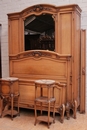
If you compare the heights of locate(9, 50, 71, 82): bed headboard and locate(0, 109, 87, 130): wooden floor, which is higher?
locate(9, 50, 71, 82): bed headboard

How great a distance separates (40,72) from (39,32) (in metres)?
0.75

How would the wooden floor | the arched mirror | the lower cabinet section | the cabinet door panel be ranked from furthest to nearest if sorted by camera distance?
the cabinet door panel
the arched mirror
the lower cabinet section
the wooden floor

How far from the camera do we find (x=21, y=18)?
3.33 metres

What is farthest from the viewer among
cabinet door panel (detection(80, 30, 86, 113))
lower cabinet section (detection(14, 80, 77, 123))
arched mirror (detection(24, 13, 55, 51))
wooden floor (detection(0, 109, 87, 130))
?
cabinet door panel (detection(80, 30, 86, 113))

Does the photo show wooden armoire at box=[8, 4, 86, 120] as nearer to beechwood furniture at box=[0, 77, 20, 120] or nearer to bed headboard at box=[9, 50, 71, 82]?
bed headboard at box=[9, 50, 71, 82]

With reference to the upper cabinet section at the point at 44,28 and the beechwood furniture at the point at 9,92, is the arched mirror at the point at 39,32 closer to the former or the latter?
the upper cabinet section at the point at 44,28

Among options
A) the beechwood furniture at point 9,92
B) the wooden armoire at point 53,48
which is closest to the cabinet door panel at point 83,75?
the wooden armoire at point 53,48

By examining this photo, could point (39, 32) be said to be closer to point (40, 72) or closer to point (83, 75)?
point (40, 72)

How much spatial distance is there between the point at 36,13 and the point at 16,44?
720 mm

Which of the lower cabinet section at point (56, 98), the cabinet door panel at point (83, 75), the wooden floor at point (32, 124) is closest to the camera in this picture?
the wooden floor at point (32, 124)

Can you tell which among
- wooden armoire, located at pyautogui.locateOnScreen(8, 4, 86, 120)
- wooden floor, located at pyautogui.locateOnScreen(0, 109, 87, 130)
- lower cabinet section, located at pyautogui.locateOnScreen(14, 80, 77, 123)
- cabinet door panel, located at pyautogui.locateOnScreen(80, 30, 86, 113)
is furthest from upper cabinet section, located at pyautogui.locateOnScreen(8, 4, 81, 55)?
wooden floor, located at pyautogui.locateOnScreen(0, 109, 87, 130)

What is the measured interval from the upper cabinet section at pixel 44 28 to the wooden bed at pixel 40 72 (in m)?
0.15

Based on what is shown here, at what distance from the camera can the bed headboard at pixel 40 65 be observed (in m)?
3.03

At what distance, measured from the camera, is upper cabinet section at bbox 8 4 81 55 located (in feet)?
9.84
